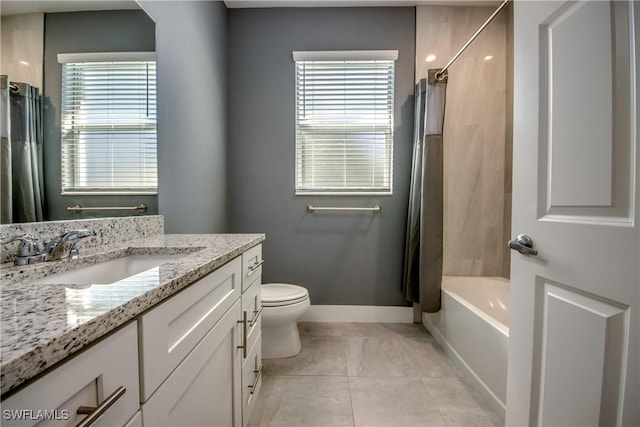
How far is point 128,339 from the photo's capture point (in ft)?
1.37

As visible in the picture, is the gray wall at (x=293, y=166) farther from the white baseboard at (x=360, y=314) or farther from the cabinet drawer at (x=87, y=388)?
the cabinet drawer at (x=87, y=388)

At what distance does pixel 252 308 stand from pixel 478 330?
1237 millimetres

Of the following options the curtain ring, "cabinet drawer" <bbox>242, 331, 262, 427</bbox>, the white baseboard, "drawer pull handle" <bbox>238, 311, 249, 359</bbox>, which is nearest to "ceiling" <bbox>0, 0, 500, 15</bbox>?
the curtain ring

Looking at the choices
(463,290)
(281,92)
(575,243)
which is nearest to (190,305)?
(575,243)

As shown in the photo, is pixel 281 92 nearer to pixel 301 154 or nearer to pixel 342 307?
pixel 301 154

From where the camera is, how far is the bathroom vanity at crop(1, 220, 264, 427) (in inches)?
11.6

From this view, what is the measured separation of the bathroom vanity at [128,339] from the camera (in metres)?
0.30

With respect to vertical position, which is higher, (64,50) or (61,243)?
(64,50)

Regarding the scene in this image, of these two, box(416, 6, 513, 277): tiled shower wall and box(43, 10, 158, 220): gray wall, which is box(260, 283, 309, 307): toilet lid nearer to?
box(43, 10, 158, 220): gray wall

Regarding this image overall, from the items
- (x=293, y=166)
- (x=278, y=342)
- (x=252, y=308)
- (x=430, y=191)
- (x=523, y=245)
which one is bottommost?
(x=278, y=342)

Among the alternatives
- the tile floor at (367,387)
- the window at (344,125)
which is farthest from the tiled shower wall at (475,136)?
the tile floor at (367,387)

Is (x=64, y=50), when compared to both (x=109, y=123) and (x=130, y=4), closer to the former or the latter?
(x=109, y=123)

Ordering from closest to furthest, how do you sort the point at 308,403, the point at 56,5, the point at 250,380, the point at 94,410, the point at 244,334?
the point at 94,410 → the point at 56,5 → the point at 244,334 → the point at 250,380 → the point at 308,403

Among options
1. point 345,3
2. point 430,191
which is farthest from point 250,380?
point 345,3
